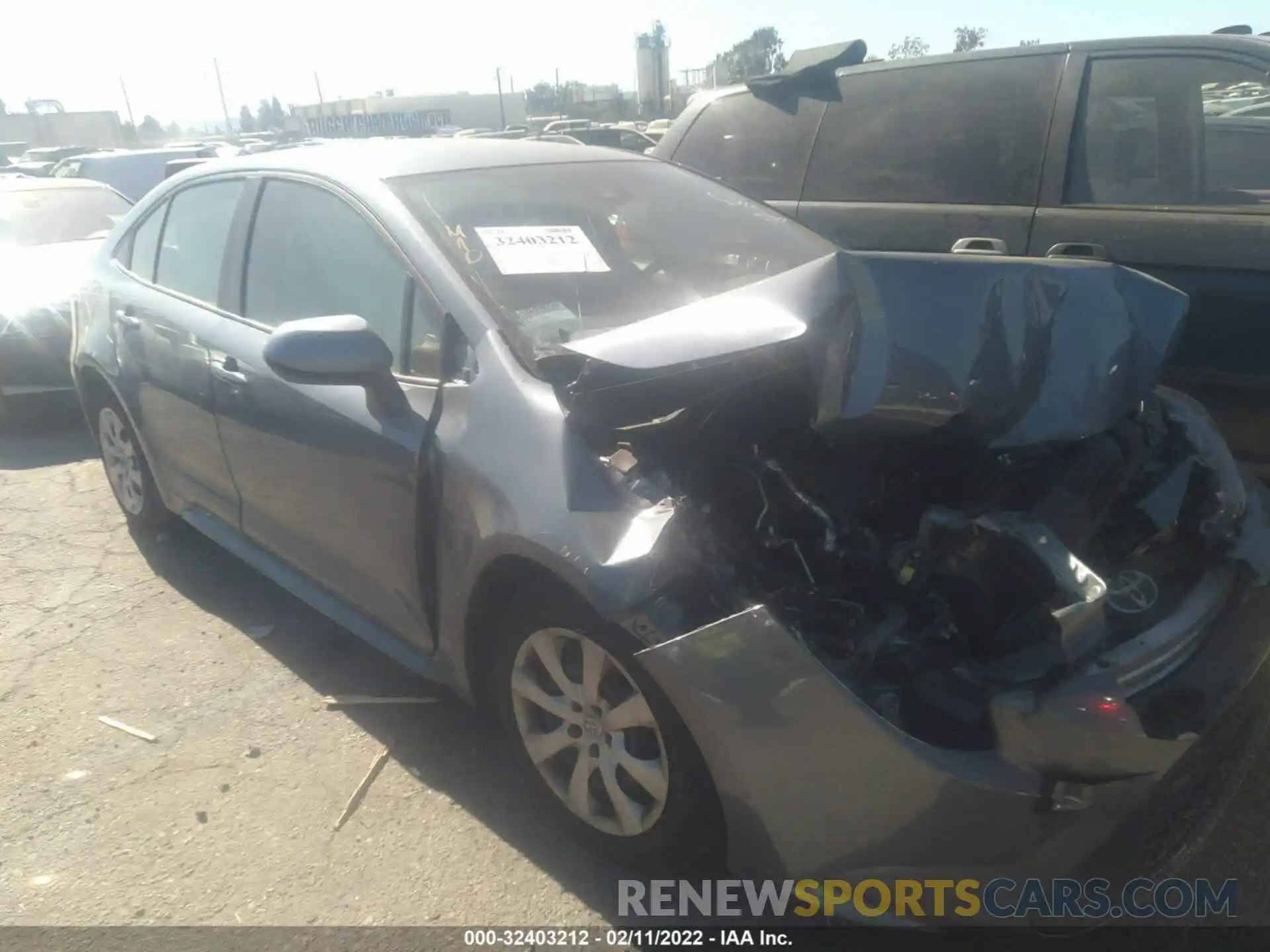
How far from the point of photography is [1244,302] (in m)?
3.56

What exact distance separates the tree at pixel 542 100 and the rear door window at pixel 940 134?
55.8 m

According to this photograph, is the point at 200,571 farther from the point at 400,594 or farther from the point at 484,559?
the point at 484,559

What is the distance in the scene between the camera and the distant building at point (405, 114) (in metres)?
43.8

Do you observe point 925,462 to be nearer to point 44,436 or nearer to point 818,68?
point 818,68

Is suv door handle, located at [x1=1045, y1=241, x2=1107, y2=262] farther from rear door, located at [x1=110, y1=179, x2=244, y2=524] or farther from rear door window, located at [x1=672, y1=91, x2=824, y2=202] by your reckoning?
rear door, located at [x1=110, y1=179, x2=244, y2=524]

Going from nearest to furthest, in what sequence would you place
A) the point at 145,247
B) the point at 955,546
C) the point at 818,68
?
the point at 955,546, the point at 145,247, the point at 818,68

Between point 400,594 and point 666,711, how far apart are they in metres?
1.02

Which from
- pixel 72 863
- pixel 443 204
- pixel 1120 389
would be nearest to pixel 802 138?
pixel 443 204

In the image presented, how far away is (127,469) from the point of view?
443cm

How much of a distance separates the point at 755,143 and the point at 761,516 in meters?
3.31

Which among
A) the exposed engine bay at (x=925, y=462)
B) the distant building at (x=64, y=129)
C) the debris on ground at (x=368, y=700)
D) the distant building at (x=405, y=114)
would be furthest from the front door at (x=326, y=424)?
the distant building at (x=64, y=129)

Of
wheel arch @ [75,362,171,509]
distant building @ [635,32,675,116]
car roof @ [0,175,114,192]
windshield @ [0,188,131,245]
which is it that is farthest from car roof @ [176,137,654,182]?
distant building @ [635,32,675,116]

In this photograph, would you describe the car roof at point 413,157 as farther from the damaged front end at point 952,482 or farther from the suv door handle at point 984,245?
the suv door handle at point 984,245

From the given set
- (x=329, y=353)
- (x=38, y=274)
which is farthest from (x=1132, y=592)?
(x=38, y=274)
